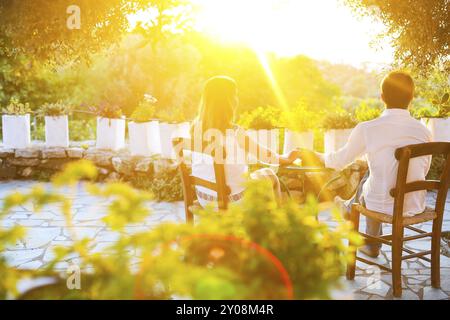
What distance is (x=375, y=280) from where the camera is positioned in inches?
161

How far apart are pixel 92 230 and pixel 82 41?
2.19m

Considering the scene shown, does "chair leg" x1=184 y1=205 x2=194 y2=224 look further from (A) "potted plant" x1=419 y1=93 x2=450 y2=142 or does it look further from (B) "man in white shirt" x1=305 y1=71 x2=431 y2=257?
(A) "potted plant" x1=419 y1=93 x2=450 y2=142

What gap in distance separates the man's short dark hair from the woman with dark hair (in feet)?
3.30

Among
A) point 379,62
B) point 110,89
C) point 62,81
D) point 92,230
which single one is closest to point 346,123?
point 379,62

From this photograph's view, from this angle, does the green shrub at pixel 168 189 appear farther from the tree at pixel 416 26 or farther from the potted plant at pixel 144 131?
A: the tree at pixel 416 26

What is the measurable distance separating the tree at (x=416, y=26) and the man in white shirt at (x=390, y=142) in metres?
1.29

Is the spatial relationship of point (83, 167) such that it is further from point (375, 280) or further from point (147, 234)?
point (375, 280)

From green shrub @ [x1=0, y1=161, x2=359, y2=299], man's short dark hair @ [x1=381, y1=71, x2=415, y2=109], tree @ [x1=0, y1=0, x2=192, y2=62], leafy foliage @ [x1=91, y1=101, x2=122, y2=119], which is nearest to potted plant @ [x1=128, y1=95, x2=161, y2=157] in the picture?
leafy foliage @ [x1=91, y1=101, x2=122, y2=119]

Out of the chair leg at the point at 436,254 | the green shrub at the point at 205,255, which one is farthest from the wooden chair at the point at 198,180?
the green shrub at the point at 205,255

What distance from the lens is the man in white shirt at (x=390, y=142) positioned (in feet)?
11.9

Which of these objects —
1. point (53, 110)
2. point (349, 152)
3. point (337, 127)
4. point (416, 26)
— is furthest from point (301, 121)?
point (53, 110)

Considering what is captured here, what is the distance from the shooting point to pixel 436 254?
12.6 ft

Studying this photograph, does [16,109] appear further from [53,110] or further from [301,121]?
[301,121]
